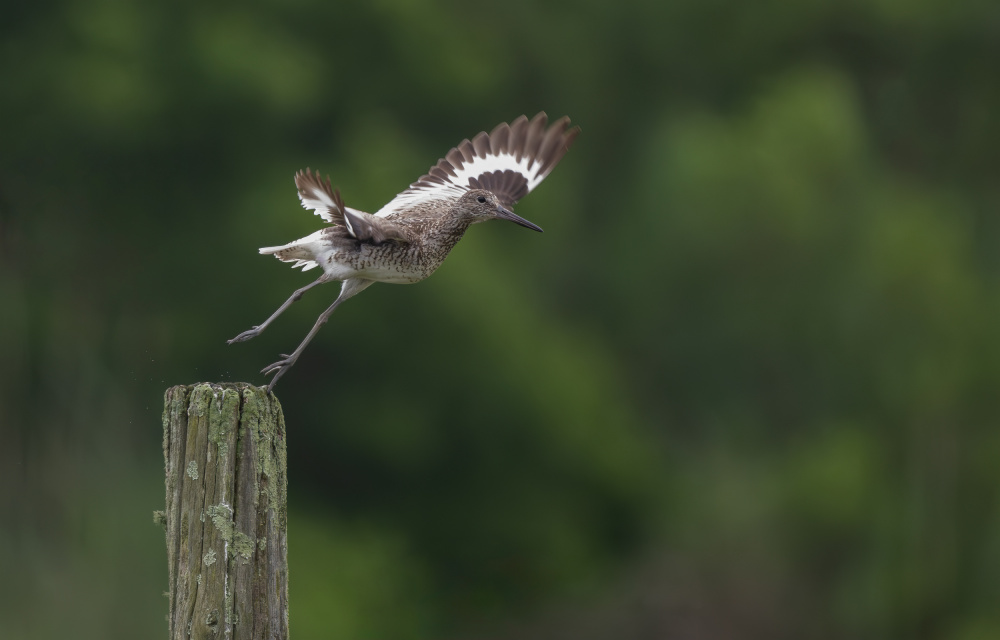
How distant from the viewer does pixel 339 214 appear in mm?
4922

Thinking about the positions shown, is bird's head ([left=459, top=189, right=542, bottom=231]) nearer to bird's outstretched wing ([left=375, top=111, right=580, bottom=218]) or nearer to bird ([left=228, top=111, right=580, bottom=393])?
bird ([left=228, top=111, right=580, bottom=393])

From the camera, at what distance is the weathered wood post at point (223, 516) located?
3.59m

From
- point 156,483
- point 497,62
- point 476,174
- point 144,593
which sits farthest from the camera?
point 497,62

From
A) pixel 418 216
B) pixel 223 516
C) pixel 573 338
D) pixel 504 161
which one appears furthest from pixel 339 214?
pixel 573 338

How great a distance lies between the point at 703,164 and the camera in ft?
49.4

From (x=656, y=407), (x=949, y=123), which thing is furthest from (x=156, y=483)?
(x=949, y=123)

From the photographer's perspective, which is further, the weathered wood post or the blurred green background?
the blurred green background

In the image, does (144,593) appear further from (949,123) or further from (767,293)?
(949,123)

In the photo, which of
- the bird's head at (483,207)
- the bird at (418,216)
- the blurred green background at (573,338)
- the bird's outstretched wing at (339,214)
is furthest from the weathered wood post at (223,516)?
the blurred green background at (573,338)

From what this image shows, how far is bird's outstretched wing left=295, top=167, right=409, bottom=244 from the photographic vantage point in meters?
4.69

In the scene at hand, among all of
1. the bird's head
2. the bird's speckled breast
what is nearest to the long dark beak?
the bird's head

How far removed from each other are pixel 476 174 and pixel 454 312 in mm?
7503

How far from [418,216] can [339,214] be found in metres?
0.98

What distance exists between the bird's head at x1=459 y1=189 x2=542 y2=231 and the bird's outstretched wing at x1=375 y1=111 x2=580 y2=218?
0.93 m
